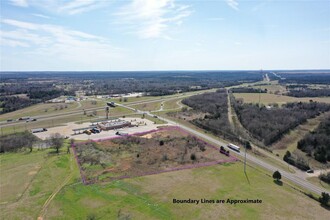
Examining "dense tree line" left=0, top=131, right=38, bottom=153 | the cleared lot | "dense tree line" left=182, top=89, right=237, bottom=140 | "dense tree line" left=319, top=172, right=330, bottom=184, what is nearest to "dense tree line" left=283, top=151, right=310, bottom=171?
"dense tree line" left=319, top=172, right=330, bottom=184

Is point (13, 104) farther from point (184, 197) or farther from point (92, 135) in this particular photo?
point (184, 197)

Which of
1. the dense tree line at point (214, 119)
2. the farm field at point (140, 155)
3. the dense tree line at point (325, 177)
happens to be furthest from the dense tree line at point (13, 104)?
the dense tree line at point (325, 177)

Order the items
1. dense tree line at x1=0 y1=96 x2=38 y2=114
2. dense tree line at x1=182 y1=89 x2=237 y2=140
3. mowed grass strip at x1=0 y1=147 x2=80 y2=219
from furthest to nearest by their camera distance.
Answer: dense tree line at x1=0 y1=96 x2=38 y2=114 < dense tree line at x1=182 y1=89 x2=237 y2=140 < mowed grass strip at x1=0 y1=147 x2=80 y2=219

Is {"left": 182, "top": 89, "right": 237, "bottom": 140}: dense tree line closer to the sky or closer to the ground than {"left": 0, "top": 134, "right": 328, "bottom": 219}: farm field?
closer to the sky

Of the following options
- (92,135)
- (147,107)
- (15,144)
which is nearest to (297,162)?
(92,135)

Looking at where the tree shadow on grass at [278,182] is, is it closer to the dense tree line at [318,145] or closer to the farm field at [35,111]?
the dense tree line at [318,145]

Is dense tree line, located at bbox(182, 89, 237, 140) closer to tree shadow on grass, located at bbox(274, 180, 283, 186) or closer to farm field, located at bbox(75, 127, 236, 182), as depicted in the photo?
farm field, located at bbox(75, 127, 236, 182)
